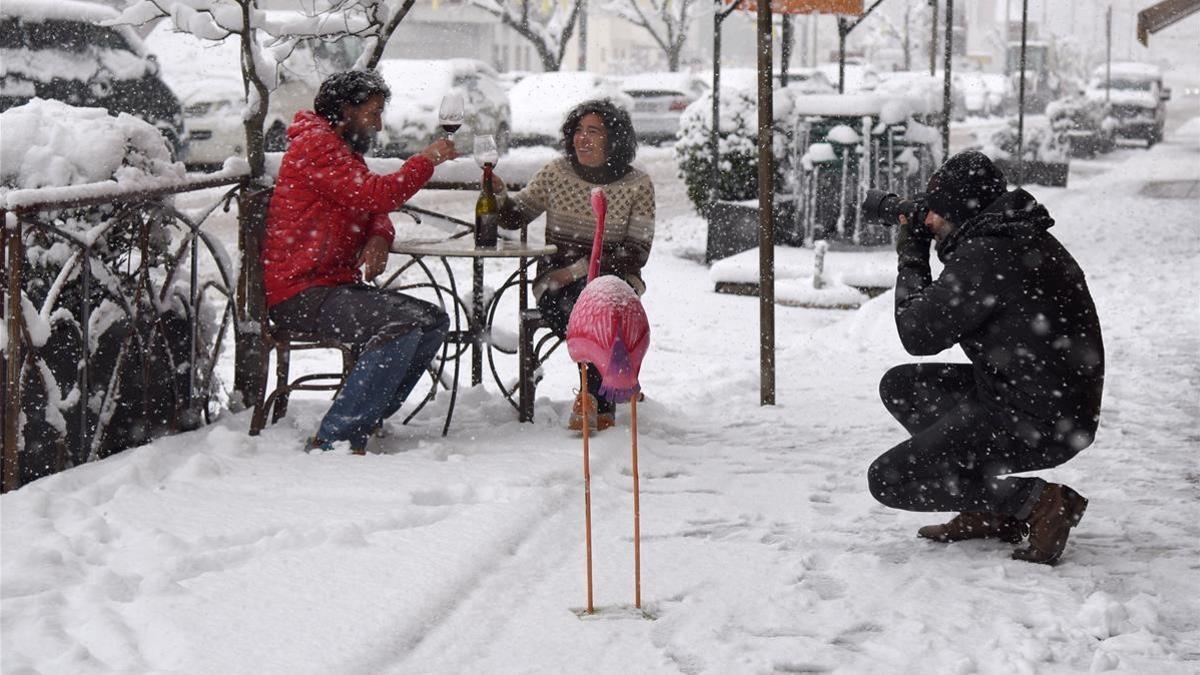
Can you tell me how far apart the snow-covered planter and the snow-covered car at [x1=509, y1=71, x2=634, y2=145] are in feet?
62.6

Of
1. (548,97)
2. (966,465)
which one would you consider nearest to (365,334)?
(966,465)

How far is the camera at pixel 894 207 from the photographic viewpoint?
4723 mm

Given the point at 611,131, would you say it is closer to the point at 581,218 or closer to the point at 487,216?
the point at 581,218

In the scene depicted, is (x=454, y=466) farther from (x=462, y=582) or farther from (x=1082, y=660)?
(x=1082, y=660)

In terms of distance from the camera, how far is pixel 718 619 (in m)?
4.15

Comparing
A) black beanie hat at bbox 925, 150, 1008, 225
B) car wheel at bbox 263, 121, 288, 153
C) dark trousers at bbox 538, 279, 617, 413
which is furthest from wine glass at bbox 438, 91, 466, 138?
car wheel at bbox 263, 121, 288, 153

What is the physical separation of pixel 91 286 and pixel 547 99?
2119 cm

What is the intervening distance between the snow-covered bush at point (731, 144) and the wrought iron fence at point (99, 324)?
7.28 meters

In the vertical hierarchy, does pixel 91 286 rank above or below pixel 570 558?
above

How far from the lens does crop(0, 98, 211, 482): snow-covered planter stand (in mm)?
5016

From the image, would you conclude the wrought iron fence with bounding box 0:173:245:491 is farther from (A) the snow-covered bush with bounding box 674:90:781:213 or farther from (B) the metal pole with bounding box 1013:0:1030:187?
(B) the metal pole with bounding box 1013:0:1030:187

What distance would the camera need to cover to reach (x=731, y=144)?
13.0m

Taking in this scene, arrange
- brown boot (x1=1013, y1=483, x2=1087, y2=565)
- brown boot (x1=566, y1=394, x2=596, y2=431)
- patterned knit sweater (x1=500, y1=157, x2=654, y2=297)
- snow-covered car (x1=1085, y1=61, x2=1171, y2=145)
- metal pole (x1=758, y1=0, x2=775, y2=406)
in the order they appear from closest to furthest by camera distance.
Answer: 1. brown boot (x1=1013, y1=483, x2=1087, y2=565)
2. brown boot (x1=566, y1=394, x2=596, y2=431)
3. patterned knit sweater (x1=500, y1=157, x2=654, y2=297)
4. metal pole (x1=758, y1=0, x2=775, y2=406)
5. snow-covered car (x1=1085, y1=61, x2=1171, y2=145)

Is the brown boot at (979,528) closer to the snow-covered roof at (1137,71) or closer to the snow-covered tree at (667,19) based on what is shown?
the snow-covered roof at (1137,71)
